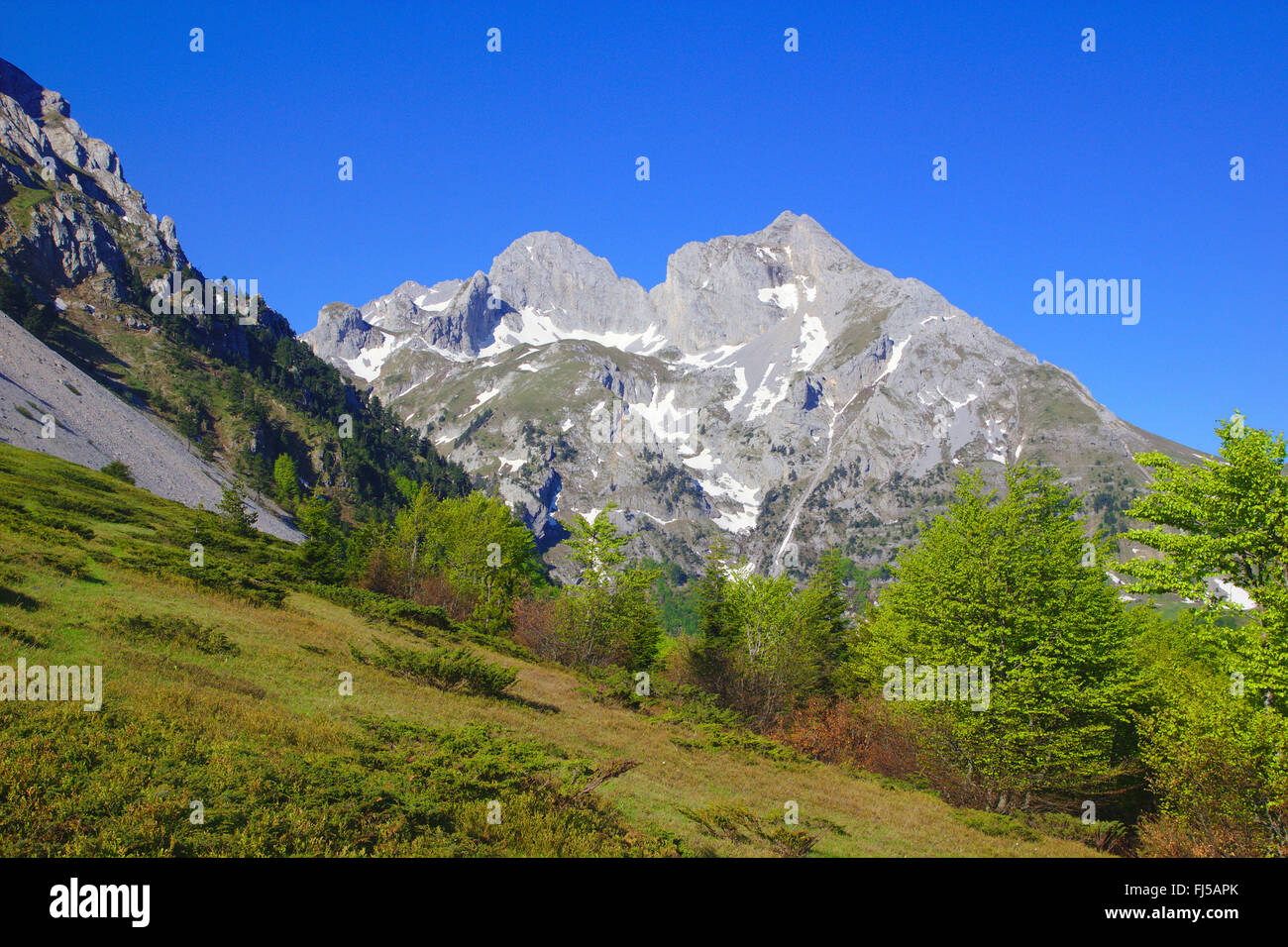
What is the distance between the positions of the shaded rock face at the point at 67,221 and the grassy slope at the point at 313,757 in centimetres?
14267

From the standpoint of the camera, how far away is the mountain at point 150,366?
7444 cm

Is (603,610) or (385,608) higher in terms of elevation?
(385,608)

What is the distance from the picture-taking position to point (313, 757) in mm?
12336

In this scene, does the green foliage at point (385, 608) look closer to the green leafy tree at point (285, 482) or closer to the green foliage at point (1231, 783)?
the green foliage at point (1231, 783)

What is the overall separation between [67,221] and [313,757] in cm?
18682

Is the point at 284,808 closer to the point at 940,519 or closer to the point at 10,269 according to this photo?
the point at 940,519

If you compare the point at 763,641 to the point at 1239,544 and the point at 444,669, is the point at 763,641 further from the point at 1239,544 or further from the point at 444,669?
the point at 1239,544

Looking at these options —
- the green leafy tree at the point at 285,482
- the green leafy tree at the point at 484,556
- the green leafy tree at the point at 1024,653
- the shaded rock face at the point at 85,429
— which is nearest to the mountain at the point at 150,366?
the shaded rock face at the point at 85,429

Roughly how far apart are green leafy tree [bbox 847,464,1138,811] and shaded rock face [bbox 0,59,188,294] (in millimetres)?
170653

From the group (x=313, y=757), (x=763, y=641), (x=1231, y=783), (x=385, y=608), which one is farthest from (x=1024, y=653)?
(x=385, y=608)

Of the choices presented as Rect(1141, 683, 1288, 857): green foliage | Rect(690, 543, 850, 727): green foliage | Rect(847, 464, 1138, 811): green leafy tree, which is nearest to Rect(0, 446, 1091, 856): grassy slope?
Rect(1141, 683, 1288, 857): green foliage
